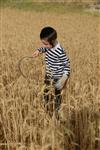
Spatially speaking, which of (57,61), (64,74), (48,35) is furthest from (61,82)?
(48,35)

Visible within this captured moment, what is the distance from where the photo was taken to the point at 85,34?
37.9ft

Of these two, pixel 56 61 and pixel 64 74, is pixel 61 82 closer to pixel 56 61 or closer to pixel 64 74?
pixel 64 74

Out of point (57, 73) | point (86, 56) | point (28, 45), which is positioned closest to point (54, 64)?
point (57, 73)

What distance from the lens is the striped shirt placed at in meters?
4.13

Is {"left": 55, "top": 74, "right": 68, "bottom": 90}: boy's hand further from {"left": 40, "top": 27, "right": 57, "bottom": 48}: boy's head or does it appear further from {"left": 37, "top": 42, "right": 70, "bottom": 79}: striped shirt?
{"left": 40, "top": 27, "right": 57, "bottom": 48}: boy's head

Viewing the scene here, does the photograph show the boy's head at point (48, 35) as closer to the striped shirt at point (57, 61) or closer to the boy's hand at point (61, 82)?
the striped shirt at point (57, 61)

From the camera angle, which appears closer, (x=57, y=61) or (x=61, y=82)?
(x=61, y=82)

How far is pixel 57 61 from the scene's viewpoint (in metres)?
4.18

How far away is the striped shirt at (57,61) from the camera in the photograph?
4133 millimetres

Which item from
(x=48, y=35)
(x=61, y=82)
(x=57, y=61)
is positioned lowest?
(x=61, y=82)

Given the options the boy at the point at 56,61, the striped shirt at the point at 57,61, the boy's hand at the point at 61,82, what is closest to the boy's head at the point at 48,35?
the boy at the point at 56,61

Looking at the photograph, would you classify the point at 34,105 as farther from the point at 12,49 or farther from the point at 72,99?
the point at 12,49

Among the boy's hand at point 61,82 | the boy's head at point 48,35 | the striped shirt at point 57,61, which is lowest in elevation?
the boy's hand at point 61,82

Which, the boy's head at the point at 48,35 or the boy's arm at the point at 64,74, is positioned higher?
the boy's head at the point at 48,35
